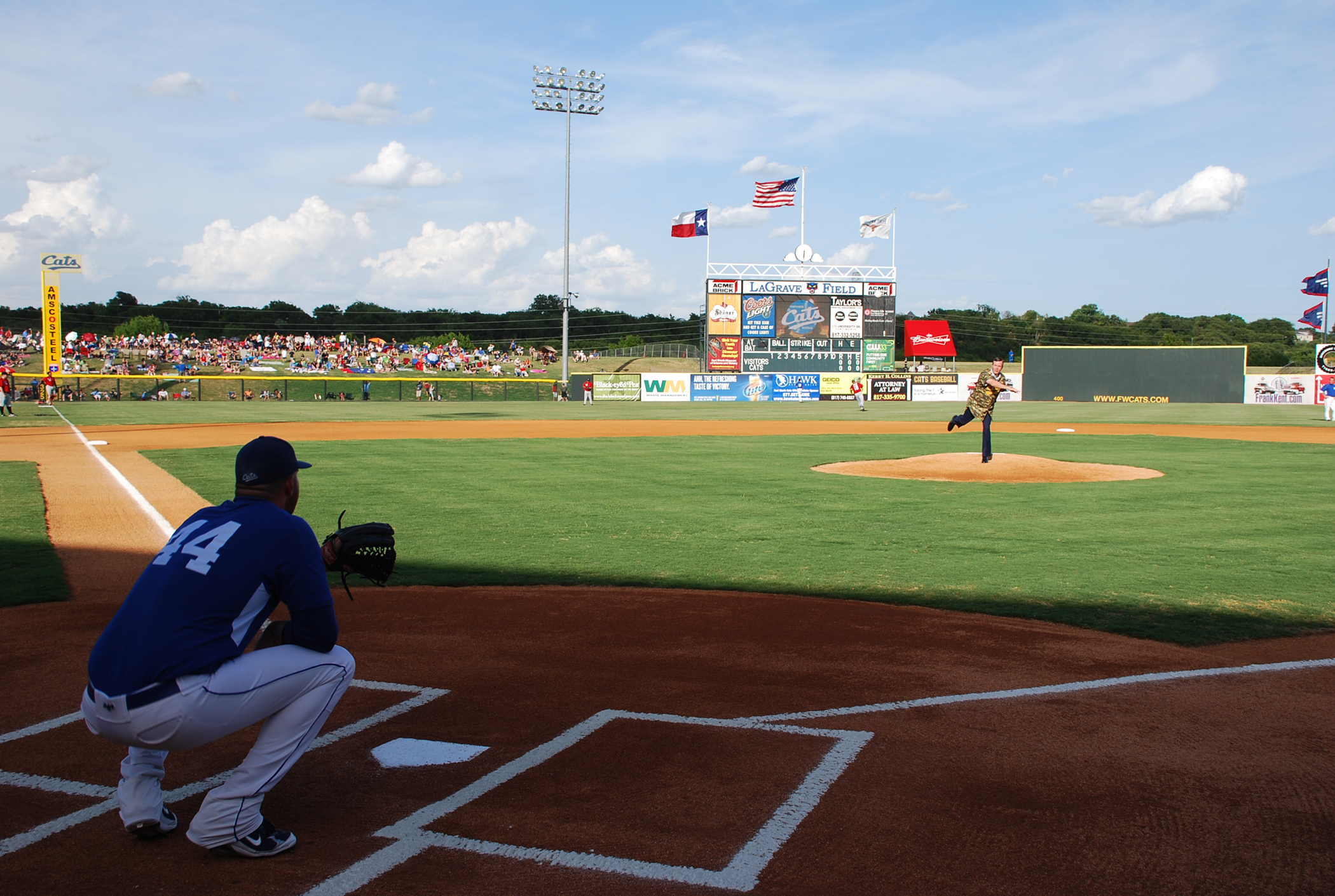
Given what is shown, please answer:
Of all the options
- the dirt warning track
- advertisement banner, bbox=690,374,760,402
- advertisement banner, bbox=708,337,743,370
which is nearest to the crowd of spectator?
advertisement banner, bbox=690,374,760,402

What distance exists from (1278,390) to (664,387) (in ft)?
119

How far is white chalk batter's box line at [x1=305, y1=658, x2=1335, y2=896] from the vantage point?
9.80 ft

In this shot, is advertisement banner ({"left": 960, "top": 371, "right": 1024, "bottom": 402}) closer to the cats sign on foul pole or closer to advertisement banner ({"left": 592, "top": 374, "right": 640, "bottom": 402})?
advertisement banner ({"left": 592, "top": 374, "right": 640, "bottom": 402})

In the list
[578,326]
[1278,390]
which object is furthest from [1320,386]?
[578,326]

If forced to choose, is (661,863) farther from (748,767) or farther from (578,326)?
(578,326)

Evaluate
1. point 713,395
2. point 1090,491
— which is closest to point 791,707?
point 1090,491

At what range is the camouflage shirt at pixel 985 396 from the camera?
15445 mm

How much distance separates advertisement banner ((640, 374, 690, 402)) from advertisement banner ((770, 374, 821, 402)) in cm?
548

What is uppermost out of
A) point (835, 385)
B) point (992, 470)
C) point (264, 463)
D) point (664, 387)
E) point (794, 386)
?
point (835, 385)

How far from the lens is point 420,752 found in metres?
4.05

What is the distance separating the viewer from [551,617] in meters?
6.65

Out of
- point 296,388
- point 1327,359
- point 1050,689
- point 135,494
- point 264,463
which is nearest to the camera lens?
point 264,463

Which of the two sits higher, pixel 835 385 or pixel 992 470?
pixel 835 385

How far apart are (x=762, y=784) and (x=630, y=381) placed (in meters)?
53.4
